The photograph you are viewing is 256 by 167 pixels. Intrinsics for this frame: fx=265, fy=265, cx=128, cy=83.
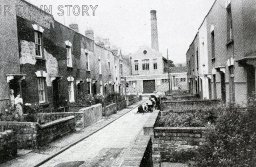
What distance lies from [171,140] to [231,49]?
6.58 metres

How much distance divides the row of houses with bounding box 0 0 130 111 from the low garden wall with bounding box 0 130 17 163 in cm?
456

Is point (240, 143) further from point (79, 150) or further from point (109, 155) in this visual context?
point (79, 150)

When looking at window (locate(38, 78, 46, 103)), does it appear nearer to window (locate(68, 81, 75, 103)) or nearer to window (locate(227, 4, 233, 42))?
window (locate(68, 81, 75, 103))

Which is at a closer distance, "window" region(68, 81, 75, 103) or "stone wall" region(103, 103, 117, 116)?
"stone wall" region(103, 103, 117, 116)

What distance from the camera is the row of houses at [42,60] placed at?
45.8 ft

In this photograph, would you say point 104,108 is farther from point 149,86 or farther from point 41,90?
point 149,86

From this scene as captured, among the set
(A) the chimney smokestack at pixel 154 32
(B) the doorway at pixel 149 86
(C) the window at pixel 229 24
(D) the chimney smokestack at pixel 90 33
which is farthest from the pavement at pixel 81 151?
(A) the chimney smokestack at pixel 154 32

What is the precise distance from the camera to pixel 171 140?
7293 mm

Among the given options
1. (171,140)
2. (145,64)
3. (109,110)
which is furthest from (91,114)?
(145,64)

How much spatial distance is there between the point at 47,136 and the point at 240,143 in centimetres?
814

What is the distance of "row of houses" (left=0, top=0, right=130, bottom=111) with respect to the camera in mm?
13961

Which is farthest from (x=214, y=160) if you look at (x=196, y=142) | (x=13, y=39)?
(x=13, y=39)

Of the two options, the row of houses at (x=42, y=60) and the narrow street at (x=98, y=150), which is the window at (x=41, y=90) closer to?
the row of houses at (x=42, y=60)

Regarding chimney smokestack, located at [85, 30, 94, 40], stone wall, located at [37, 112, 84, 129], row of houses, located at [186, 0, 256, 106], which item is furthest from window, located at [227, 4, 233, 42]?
chimney smokestack, located at [85, 30, 94, 40]
